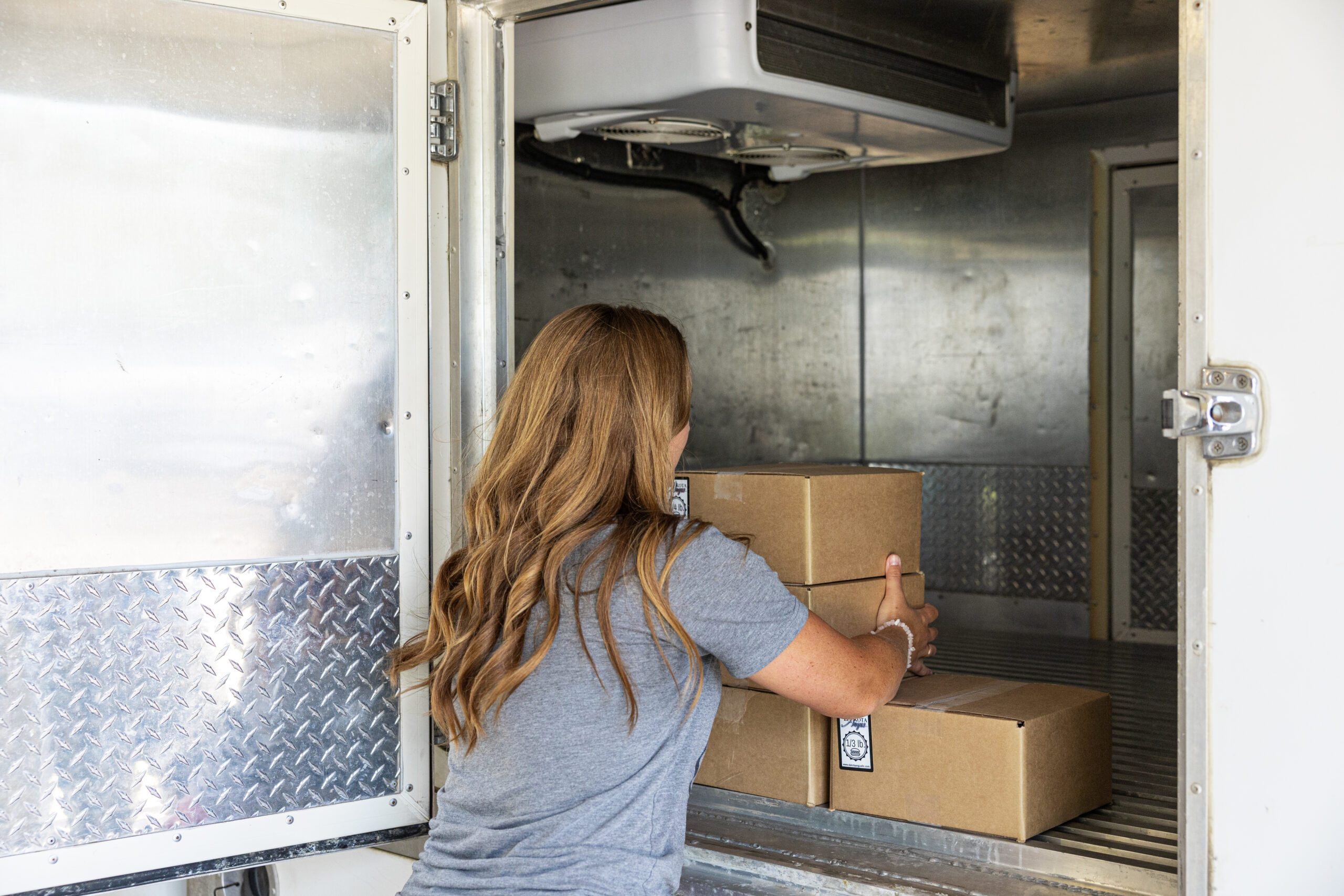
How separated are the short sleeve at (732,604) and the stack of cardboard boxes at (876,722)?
16.5 inches

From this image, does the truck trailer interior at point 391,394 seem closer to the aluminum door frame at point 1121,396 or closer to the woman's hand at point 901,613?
the woman's hand at point 901,613

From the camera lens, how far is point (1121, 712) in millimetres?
3012

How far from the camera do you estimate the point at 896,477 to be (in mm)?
2174

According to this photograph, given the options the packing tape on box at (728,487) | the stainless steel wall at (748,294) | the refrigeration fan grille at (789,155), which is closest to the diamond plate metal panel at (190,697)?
the packing tape on box at (728,487)

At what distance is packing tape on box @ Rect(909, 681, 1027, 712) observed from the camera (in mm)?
1994

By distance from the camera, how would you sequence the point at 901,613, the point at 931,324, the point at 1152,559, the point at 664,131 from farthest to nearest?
the point at 931,324
the point at 1152,559
the point at 664,131
the point at 901,613

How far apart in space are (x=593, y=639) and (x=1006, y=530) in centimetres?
315

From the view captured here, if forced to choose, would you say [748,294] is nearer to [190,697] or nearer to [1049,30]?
[1049,30]

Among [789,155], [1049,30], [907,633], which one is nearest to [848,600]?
[907,633]

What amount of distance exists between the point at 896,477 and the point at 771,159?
158cm

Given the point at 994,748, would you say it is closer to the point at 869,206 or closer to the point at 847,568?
the point at 847,568

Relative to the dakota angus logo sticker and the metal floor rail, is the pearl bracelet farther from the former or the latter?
the metal floor rail

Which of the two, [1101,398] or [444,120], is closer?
[444,120]

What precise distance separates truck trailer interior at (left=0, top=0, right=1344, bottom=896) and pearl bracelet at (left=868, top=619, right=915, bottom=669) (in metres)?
0.29
